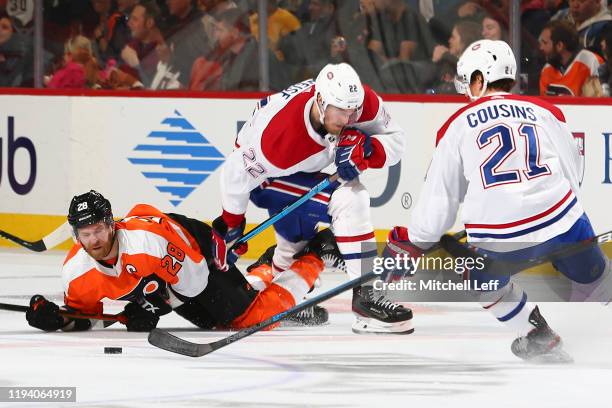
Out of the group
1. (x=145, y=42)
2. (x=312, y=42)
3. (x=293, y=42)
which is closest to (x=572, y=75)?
(x=312, y=42)

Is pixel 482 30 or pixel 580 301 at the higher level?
pixel 482 30

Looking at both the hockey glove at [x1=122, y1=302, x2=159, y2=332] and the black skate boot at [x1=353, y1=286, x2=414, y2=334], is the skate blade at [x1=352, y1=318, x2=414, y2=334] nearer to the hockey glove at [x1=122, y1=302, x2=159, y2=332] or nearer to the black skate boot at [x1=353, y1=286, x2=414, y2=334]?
the black skate boot at [x1=353, y1=286, x2=414, y2=334]

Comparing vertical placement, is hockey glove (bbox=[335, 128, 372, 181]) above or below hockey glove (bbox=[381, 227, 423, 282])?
above

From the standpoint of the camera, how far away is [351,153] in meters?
5.15

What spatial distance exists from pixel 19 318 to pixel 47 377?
1.49 metres

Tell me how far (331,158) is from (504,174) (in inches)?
47.7

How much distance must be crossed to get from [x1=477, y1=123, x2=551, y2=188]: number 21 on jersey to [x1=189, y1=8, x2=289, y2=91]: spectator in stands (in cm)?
337

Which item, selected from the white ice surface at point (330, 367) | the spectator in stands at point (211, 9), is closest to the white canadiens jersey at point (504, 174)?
the white ice surface at point (330, 367)

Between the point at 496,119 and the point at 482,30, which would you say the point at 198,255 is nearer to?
the point at 496,119

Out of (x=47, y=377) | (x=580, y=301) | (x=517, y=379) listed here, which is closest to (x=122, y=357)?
(x=47, y=377)

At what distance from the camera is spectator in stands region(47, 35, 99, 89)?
8.11 m

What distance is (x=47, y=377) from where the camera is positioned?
4129 millimetres

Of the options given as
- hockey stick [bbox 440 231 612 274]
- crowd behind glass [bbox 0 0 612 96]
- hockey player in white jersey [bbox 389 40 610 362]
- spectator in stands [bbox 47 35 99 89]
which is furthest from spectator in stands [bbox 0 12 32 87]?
hockey stick [bbox 440 231 612 274]

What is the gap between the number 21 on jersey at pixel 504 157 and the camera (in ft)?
14.1
